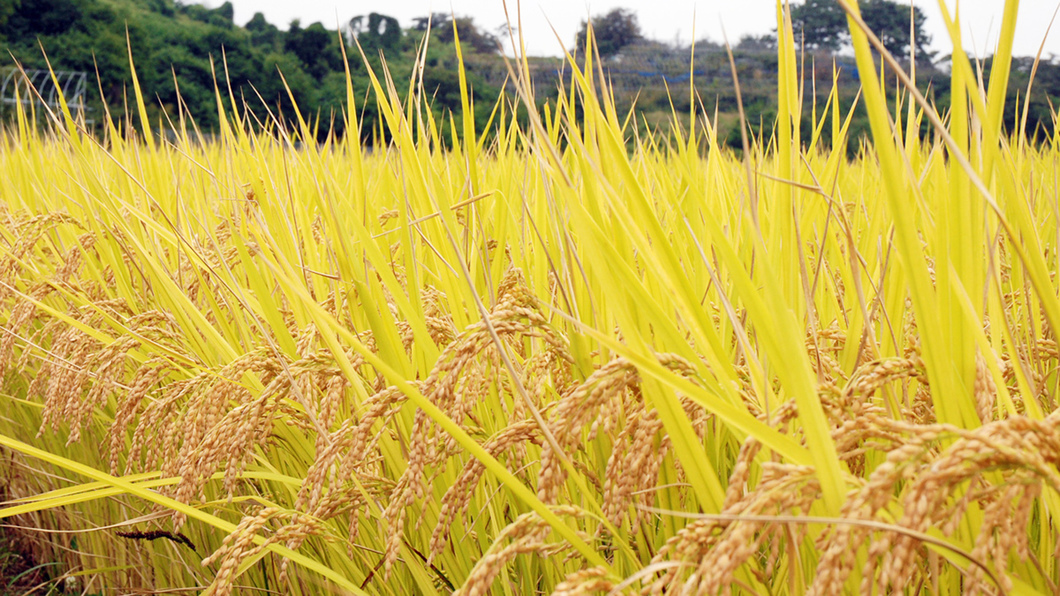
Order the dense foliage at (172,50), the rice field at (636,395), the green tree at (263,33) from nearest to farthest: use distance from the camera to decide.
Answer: the rice field at (636,395) < the dense foliage at (172,50) < the green tree at (263,33)

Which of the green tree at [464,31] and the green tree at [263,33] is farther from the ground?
the green tree at [263,33]

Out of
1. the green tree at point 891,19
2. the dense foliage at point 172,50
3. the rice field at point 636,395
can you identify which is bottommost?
the rice field at point 636,395

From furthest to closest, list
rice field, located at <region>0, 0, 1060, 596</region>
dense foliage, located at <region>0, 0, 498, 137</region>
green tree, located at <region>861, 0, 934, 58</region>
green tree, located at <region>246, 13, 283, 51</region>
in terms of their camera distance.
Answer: green tree, located at <region>246, 13, 283, 51</region> < dense foliage, located at <region>0, 0, 498, 137</region> < green tree, located at <region>861, 0, 934, 58</region> < rice field, located at <region>0, 0, 1060, 596</region>

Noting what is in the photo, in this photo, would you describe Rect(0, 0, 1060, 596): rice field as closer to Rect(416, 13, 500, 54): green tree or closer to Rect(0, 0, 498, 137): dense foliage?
Rect(416, 13, 500, 54): green tree

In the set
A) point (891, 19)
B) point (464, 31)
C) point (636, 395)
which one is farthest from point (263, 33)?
point (636, 395)

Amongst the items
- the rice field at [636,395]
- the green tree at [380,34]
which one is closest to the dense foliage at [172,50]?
the green tree at [380,34]

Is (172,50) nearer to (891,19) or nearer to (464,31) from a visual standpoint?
(464,31)

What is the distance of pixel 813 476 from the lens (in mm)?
543

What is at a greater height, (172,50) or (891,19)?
(172,50)

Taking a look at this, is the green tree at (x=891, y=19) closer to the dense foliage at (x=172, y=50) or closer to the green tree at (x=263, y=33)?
the dense foliage at (x=172, y=50)

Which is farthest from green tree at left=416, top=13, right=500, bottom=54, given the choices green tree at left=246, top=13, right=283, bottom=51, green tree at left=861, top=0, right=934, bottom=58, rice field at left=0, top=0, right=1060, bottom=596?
green tree at left=246, top=13, right=283, bottom=51

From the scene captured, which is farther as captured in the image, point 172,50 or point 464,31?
point 172,50


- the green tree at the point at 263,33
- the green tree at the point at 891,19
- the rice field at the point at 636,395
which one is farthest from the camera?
the green tree at the point at 263,33

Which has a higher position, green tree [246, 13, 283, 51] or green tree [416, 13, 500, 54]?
green tree [246, 13, 283, 51]
